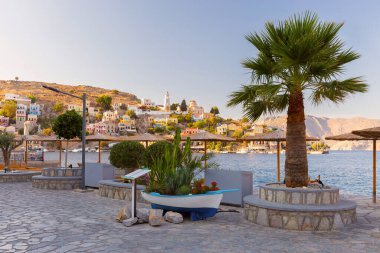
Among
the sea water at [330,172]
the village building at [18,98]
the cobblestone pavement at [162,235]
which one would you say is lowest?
the sea water at [330,172]

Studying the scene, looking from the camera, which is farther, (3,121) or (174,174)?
(3,121)

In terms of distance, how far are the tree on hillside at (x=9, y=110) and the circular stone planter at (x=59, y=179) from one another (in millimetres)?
175982

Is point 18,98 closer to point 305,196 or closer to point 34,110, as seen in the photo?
point 34,110

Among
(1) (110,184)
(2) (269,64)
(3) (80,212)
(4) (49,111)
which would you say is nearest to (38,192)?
(1) (110,184)

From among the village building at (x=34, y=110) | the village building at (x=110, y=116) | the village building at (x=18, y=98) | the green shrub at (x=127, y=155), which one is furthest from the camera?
the village building at (x=110, y=116)

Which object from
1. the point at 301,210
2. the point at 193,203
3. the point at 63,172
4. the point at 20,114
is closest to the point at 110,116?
the point at 20,114

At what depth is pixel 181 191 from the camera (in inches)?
375

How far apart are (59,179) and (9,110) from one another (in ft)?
586

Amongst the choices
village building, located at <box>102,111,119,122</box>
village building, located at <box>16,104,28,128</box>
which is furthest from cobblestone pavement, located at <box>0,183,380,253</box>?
village building, located at <box>102,111,119,122</box>

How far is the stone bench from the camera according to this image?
8289mm

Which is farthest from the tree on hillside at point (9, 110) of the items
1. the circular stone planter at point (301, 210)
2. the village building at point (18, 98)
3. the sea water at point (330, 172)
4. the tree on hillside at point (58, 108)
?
the circular stone planter at point (301, 210)

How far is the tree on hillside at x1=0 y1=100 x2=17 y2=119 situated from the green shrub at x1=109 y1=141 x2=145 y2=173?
179 m

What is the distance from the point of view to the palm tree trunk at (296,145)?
380 inches

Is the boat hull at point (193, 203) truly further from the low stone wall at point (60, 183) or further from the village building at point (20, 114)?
the village building at point (20, 114)
